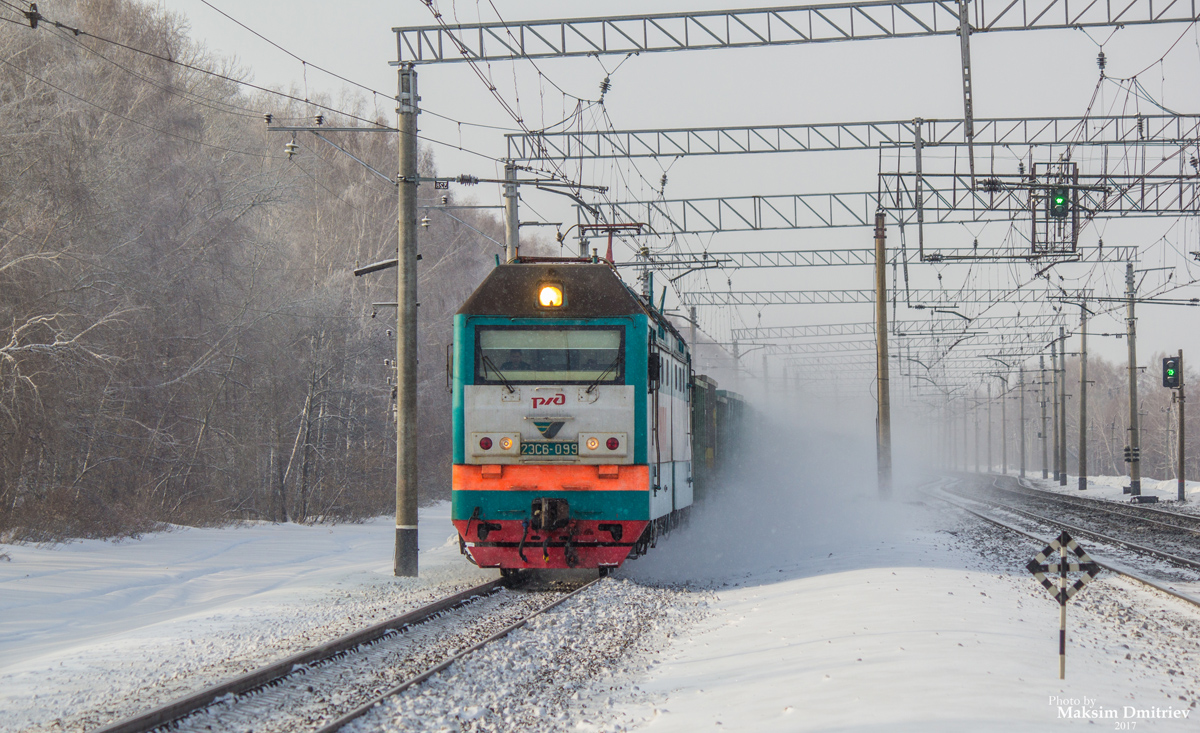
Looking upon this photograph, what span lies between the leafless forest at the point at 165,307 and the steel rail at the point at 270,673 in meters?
9.55

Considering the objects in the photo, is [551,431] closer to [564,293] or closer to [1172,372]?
[564,293]

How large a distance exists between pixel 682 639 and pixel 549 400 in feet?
11.5

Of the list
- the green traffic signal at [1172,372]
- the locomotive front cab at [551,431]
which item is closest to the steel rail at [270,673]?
the locomotive front cab at [551,431]

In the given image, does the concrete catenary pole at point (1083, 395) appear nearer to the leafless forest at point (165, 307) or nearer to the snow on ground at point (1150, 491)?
the snow on ground at point (1150, 491)

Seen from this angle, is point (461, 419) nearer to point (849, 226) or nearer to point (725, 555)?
point (725, 555)

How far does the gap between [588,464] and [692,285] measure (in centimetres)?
3070

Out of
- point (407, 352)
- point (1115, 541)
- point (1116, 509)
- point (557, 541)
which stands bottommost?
point (1116, 509)

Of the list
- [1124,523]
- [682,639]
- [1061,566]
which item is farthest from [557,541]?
[1124,523]

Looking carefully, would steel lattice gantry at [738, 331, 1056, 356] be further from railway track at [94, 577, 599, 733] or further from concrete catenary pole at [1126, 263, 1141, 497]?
railway track at [94, 577, 599, 733]

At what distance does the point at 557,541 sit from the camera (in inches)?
492

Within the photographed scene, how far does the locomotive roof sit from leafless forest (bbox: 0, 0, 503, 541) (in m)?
6.90

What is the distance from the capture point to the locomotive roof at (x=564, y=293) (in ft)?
→ 41.7

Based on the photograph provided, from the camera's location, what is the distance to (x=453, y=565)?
16297 mm

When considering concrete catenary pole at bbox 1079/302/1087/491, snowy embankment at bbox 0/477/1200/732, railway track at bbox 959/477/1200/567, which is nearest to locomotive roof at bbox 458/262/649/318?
snowy embankment at bbox 0/477/1200/732
